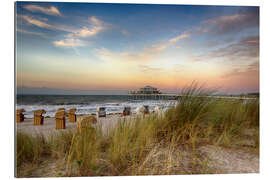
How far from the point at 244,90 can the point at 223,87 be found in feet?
0.99

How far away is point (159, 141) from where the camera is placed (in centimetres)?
205

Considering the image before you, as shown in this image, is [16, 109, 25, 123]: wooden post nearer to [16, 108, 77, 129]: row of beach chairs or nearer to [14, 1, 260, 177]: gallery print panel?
[14, 1, 260, 177]: gallery print panel

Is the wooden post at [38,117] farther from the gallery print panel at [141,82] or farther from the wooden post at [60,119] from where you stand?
the wooden post at [60,119]

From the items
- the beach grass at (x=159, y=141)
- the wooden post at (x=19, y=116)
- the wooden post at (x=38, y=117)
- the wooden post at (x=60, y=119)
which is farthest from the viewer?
the wooden post at (x=38, y=117)

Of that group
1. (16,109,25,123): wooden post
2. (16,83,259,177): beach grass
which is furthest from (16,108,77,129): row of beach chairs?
(16,109,25,123): wooden post

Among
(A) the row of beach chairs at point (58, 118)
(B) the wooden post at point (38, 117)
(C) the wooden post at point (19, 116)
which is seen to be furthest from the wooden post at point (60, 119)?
(C) the wooden post at point (19, 116)

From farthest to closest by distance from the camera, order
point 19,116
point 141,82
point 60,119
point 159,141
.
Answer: point 141,82 < point 60,119 < point 159,141 < point 19,116

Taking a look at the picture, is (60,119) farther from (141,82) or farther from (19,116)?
(141,82)

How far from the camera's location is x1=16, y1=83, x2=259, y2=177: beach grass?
178cm

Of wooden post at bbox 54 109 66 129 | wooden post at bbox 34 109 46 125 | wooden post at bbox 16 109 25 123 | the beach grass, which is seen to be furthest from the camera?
wooden post at bbox 34 109 46 125

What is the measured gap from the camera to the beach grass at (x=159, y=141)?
1776 millimetres

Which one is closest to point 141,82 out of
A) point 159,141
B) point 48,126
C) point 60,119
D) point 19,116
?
point 159,141
